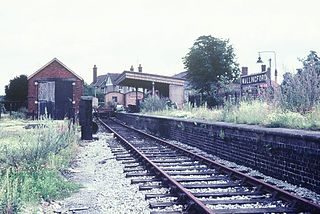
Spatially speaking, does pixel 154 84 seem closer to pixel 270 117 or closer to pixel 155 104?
pixel 155 104

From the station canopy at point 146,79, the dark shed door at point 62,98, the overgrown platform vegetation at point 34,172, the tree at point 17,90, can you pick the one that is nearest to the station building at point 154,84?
the station canopy at point 146,79

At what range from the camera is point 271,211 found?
5250 mm

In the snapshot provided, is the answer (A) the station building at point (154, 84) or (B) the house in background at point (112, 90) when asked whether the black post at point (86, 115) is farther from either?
(B) the house in background at point (112, 90)

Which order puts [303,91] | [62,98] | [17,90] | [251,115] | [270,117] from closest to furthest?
[270,117]
[303,91]
[251,115]
[62,98]
[17,90]

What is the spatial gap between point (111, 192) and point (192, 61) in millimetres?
46263

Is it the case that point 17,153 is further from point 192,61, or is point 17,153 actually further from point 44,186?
point 192,61

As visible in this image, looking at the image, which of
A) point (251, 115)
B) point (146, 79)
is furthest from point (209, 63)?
point (251, 115)

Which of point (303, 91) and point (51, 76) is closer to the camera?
point (303, 91)

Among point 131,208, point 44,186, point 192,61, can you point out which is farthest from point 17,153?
point 192,61

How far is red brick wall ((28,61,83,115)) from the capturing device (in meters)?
38.0

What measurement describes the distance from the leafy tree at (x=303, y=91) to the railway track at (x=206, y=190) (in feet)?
9.71

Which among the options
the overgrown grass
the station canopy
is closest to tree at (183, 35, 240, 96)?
the station canopy

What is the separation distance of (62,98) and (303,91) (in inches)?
922

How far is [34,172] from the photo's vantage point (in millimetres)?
7871
